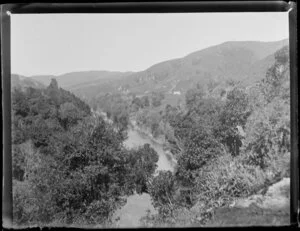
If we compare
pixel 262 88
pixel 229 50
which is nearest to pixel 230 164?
pixel 262 88

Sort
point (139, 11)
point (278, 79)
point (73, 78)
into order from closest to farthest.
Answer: point (139, 11)
point (73, 78)
point (278, 79)

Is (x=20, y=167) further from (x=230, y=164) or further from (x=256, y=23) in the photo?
(x=256, y=23)

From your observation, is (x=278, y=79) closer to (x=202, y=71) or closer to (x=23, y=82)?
(x=202, y=71)

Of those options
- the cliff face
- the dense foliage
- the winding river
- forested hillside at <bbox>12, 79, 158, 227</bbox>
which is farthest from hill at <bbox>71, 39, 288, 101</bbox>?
the cliff face

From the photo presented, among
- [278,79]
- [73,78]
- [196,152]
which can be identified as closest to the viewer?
[73,78]

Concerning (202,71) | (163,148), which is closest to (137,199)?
(163,148)

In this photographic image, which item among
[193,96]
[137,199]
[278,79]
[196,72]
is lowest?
[137,199]

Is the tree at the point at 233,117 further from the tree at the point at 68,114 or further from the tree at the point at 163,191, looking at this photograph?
the tree at the point at 68,114
